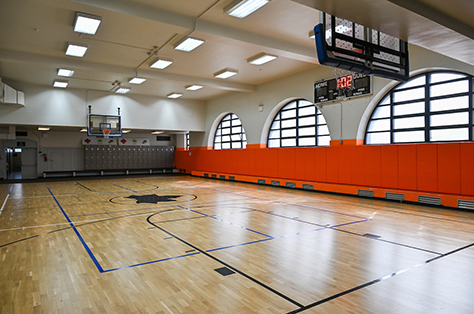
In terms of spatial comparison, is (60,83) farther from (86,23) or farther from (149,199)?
(149,199)

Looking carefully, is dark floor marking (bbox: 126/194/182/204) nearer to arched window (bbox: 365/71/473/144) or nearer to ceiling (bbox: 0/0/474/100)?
ceiling (bbox: 0/0/474/100)

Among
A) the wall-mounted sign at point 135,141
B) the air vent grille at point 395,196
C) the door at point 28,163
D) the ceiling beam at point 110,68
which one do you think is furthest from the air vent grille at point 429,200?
the door at point 28,163

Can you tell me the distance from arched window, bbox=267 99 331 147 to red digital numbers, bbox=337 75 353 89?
1.91 m

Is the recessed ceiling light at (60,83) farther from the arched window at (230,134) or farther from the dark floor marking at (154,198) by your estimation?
the arched window at (230,134)

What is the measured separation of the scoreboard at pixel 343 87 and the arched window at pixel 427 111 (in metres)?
0.83

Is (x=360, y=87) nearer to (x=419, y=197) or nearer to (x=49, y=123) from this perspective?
(x=419, y=197)

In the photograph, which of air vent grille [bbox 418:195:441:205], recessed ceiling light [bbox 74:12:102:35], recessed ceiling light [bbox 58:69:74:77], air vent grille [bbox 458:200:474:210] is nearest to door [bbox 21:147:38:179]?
recessed ceiling light [bbox 58:69:74:77]

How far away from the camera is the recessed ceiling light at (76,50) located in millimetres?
9314

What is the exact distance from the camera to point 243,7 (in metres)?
6.99

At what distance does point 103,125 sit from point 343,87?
12.2 metres

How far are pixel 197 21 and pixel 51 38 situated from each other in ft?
15.0

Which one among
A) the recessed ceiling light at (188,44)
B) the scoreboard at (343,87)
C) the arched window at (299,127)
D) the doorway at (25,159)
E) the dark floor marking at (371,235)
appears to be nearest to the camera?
A: the dark floor marking at (371,235)

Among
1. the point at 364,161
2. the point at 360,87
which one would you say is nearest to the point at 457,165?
the point at 364,161

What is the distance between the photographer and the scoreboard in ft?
34.1
